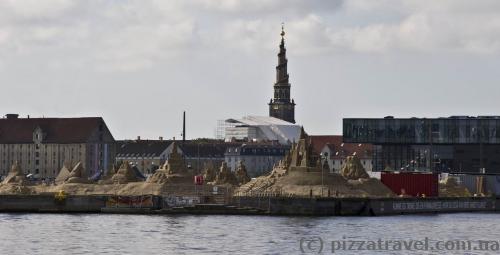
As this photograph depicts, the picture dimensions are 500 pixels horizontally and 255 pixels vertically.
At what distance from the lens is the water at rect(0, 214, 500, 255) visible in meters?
122

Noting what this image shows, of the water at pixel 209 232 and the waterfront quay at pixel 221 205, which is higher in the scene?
the waterfront quay at pixel 221 205

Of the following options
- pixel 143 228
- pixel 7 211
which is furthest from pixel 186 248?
pixel 7 211

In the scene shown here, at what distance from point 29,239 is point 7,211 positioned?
62394mm

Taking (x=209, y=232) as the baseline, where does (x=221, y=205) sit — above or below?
above

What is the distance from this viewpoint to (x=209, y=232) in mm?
142500

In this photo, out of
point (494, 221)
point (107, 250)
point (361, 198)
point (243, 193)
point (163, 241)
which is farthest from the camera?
point (243, 193)

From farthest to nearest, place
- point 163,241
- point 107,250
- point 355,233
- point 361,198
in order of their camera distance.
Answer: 1. point 361,198
2. point 355,233
3. point 163,241
4. point 107,250

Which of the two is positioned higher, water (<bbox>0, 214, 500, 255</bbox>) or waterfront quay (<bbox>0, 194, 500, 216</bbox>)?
waterfront quay (<bbox>0, 194, 500, 216</bbox>)

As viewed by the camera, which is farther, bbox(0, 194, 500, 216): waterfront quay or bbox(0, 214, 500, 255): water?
bbox(0, 194, 500, 216): waterfront quay

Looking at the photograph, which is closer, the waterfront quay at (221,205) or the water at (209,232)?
the water at (209,232)

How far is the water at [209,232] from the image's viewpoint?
122m

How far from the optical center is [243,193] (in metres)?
199

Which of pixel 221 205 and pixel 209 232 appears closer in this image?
pixel 209 232

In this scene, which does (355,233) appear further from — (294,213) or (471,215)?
→ (471,215)
